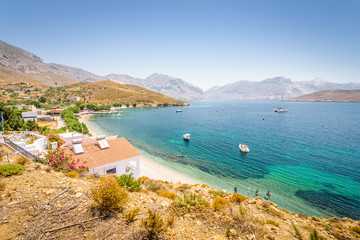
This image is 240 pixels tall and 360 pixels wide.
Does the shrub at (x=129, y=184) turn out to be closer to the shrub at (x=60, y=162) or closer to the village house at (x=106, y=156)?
the shrub at (x=60, y=162)

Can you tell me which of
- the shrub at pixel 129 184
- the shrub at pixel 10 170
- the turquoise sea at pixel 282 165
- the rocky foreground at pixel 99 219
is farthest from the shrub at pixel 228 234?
the turquoise sea at pixel 282 165

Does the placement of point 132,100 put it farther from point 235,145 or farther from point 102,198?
point 102,198

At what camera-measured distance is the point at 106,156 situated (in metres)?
18.2

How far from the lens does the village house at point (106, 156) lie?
669 inches

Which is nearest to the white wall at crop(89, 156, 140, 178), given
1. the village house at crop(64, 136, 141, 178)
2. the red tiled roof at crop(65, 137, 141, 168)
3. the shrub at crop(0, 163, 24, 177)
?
the village house at crop(64, 136, 141, 178)

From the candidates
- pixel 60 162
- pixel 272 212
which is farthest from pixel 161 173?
pixel 272 212

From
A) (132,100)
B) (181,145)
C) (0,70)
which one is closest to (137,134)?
(181,145)

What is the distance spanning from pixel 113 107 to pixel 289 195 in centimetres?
13253

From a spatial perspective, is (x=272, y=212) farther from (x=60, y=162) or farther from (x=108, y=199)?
(x=60, y=162)

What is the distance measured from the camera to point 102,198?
6.62m

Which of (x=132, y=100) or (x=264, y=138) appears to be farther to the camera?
(x=132, y=100)

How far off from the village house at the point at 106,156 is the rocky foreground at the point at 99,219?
22.9 ft

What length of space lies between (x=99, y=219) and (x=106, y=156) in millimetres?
13379

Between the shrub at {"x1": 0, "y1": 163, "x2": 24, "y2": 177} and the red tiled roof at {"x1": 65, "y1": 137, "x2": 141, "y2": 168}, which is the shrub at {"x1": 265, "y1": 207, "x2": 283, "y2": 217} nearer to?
the red tiled roof at {"x1": 65, "y1": 137, "x2": 141, "y2": 168}
